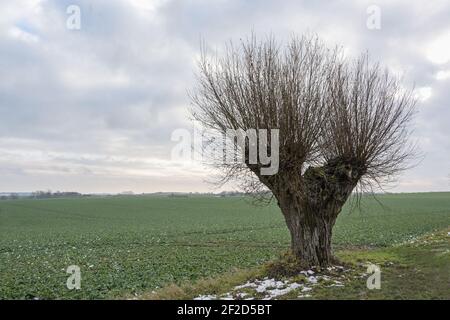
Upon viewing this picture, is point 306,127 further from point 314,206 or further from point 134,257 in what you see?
point 134,257

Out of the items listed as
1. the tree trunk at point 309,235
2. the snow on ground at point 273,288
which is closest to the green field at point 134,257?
the tree trunk at point 309,235

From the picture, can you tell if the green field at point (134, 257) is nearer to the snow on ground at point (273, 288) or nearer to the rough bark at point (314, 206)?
the rough bark at point (314, 206)

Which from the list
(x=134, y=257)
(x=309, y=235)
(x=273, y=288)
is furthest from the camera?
(x=134, y=257)

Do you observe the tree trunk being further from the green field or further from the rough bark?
the green field

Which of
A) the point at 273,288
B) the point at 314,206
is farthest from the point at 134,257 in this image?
the point at 273,288

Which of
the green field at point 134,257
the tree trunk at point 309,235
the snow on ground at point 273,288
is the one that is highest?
the tree trunk at point 309,235

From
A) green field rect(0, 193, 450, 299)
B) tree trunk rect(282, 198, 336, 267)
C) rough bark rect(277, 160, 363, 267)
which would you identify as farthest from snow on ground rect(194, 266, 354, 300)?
green field rect(0, 193, 450, 299)

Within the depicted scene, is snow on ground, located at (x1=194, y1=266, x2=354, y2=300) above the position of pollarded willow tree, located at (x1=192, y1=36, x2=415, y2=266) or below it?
below

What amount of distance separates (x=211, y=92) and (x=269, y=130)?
2.99m

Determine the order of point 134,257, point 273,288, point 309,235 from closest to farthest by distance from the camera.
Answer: point 273,288 → point 309,235 → point 134,257

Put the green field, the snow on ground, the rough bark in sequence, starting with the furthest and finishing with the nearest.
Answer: the green field
the rough bark
the snow on ground

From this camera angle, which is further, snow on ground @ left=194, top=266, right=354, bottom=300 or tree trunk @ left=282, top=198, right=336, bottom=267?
tree trunk @ left=282, top=198, right=336, bottom=267
